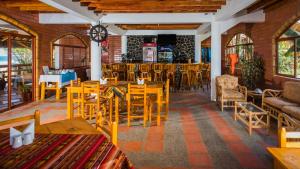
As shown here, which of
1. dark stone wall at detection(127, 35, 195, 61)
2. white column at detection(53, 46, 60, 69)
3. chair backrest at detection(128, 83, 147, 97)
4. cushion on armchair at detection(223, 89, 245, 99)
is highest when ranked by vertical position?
dark stone wall at detection(127, 35, 195, 61)

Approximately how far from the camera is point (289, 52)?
8438 mm

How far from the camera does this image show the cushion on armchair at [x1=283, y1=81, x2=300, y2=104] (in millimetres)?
Answer: 6569

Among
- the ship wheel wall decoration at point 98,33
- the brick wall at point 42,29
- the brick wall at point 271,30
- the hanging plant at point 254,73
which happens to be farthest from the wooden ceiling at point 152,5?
the hanging plant at point 254,73

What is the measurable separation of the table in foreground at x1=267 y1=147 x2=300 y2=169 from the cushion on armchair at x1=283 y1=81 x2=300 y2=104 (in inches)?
164

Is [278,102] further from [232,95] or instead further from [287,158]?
[287,158]

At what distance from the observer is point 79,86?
6371 millimetres

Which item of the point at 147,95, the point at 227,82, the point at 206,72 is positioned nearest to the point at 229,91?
the point at 227,82

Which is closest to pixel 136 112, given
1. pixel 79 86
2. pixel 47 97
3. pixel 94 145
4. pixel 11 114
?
pixel 79 86

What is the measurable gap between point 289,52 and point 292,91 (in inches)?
79.9

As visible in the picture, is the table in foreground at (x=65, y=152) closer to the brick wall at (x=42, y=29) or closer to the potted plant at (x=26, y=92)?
the brick wall at (x=42, y=29)

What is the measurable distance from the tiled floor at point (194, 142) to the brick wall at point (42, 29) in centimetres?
284

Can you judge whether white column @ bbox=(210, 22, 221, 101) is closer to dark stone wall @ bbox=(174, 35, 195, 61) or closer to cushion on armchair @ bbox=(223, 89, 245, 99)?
cushion on armchair @ bbox=(223, 89, 245, 99)

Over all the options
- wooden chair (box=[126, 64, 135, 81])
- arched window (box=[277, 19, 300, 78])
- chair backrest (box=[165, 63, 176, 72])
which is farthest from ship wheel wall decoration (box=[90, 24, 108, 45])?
arched window (box=[277, 19, 300, 78])

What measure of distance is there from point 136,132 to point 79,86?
162 cm
